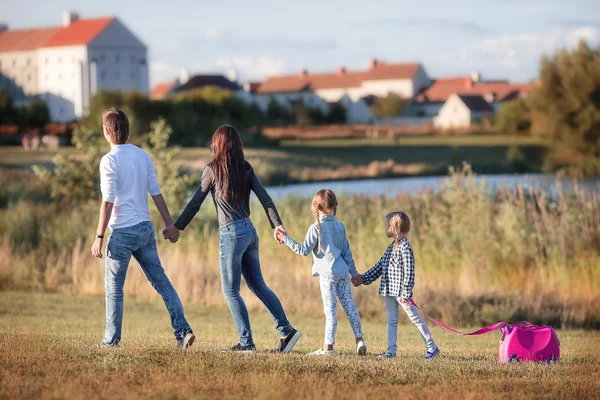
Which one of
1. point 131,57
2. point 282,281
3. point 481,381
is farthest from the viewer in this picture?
point 131,57

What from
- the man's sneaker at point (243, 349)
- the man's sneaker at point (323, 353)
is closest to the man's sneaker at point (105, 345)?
the man's sneaker at point (243, 349)

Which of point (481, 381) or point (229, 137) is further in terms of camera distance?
point (229, 137)

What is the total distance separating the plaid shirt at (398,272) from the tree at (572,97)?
2152 inches

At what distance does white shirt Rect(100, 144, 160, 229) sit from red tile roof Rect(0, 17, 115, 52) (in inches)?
3852

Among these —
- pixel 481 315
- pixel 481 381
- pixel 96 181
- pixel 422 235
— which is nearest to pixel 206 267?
pixel 422 235

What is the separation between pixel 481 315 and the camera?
14711 mm

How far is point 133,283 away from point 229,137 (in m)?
9.26

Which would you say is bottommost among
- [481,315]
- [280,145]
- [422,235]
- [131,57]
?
[481,315]

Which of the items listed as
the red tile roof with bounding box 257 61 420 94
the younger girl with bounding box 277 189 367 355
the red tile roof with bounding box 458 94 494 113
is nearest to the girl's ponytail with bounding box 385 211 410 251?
the younger girl with bounding box 277 189 367 355

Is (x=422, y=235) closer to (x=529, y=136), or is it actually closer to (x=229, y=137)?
(x=229, y=137)

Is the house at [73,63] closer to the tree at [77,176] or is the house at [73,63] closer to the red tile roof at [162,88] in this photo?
the red tile roof at [162,88]

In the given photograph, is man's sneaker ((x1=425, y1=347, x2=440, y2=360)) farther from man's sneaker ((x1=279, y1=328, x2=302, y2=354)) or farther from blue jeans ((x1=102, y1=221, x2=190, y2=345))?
blue jeans ((x1=102, y1=221, x2=190, y2=345))

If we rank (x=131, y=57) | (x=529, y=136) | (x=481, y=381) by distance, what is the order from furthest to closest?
(x=131, y=57), (x=529, y=136), (x=481, y=381)

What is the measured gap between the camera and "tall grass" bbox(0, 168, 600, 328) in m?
15.2
